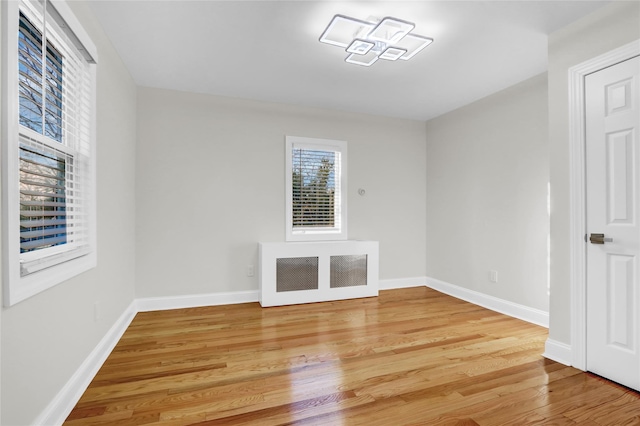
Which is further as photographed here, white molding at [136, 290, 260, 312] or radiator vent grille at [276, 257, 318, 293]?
radiator vent grille at [276, 257, 318, 293]

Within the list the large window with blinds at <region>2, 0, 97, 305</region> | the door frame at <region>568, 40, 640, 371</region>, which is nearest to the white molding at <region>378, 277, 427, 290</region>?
the door frame at <region>568, 40, 640, 371</region>

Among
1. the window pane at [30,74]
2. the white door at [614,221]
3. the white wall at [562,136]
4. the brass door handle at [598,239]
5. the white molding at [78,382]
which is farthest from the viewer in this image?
the white wall at [562,136]

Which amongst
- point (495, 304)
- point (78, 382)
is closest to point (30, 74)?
point (78, 382)

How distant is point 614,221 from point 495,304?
194 cm

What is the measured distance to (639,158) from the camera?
6.69 feet

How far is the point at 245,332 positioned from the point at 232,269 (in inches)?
45.0

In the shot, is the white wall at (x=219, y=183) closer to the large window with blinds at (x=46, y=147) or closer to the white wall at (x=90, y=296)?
the white wall at (x=90, y=296)

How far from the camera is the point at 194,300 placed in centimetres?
388

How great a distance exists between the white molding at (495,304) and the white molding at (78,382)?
13.2 ft

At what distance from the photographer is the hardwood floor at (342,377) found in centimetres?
180

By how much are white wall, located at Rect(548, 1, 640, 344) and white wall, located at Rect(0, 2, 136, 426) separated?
3416mm

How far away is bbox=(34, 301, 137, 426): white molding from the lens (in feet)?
5.33

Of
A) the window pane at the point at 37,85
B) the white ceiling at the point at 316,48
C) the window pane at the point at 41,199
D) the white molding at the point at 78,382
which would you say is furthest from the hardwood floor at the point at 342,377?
Answer: the white ceiling at the point at 316,48

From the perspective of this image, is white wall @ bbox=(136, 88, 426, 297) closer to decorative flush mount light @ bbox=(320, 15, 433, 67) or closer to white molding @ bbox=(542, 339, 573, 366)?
decorative flush mount light @ bbox=(320, 15, 433, 67)
